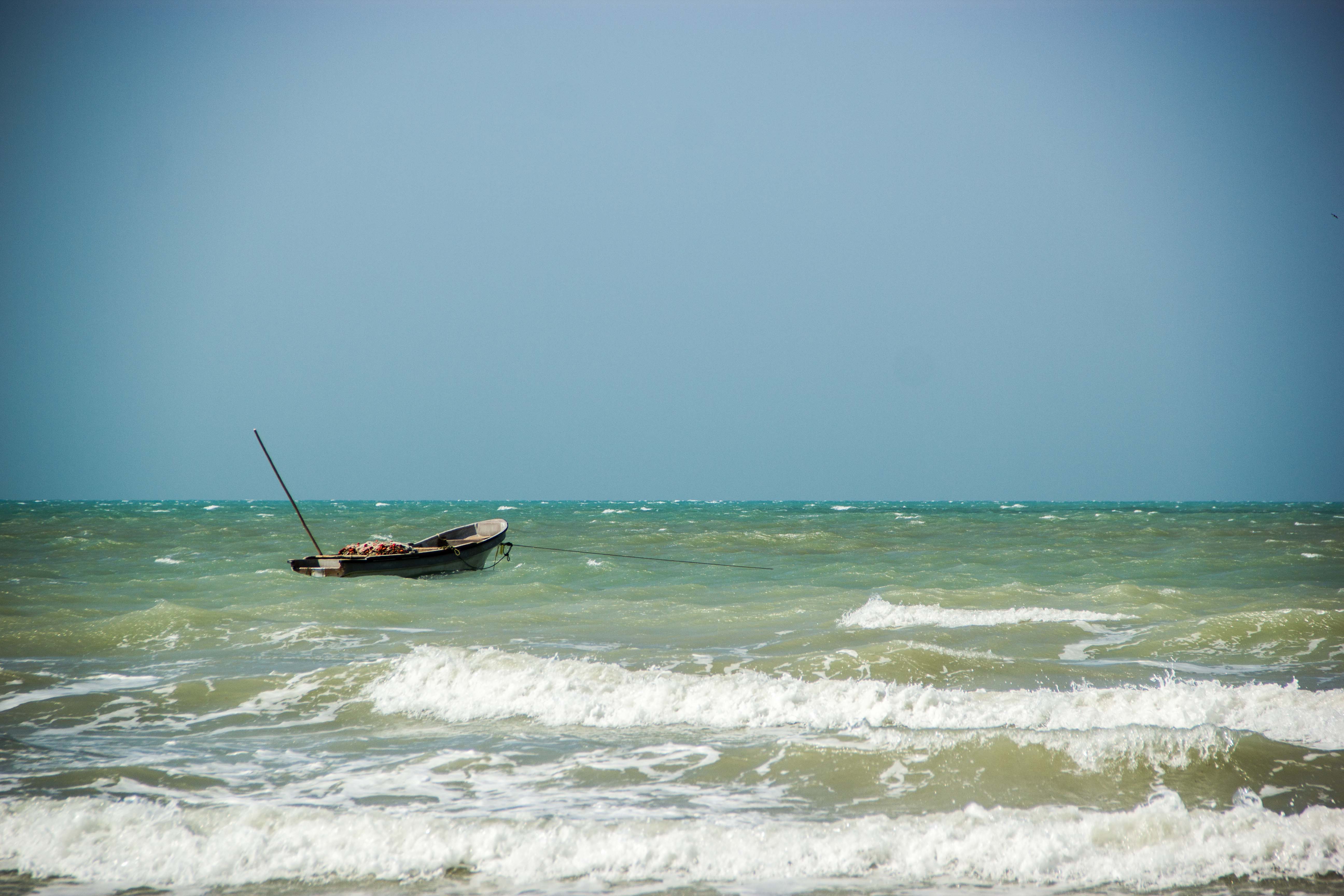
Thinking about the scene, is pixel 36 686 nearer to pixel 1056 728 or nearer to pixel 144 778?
pixel 144 778

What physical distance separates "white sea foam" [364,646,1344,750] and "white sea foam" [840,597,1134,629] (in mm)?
4220

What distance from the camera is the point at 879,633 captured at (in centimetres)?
1323

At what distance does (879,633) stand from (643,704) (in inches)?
206

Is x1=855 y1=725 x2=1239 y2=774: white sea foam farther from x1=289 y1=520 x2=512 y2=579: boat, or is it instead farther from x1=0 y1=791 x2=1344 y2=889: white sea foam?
x1=289 y1=520 x2=512 y2=579: boat

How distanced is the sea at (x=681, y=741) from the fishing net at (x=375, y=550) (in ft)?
8.60

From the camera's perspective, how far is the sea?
563 centimetres

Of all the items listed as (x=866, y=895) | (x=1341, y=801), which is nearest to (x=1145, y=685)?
(x=1341, y=801)

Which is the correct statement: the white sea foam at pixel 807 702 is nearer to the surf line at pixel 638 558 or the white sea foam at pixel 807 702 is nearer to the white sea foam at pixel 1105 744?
the white sea foam at pixel 1105 744

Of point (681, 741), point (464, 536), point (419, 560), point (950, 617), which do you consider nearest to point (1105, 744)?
point (681, 741)

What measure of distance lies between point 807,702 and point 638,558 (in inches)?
703

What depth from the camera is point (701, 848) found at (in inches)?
226

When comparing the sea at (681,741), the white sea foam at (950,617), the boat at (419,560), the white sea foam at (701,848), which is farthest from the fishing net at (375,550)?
the white sea foam at (701,848)

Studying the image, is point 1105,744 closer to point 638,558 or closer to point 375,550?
point 375,550

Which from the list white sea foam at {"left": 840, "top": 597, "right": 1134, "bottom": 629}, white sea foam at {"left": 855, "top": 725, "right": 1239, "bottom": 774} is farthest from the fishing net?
white sea foam at {"left": 855, "top": 725, "right": 1239, "bottom": 774}
